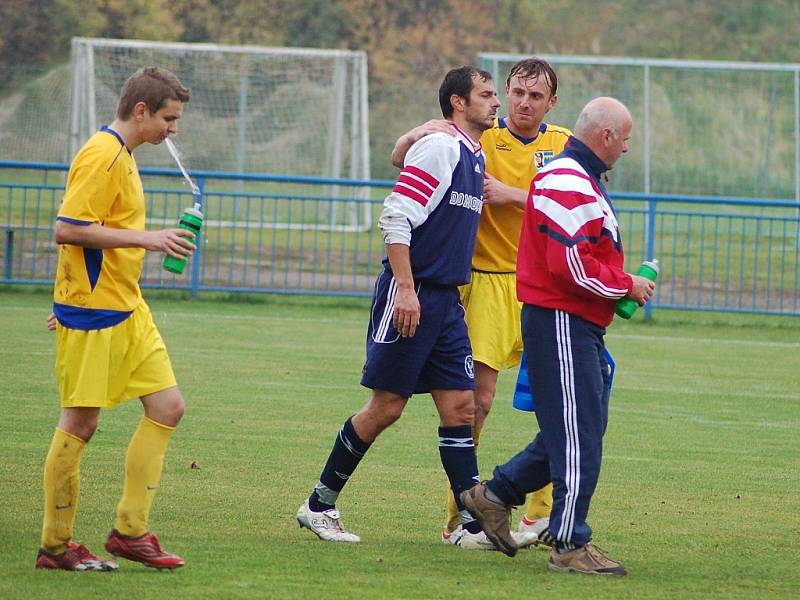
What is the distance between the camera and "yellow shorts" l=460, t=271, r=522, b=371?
268 inches

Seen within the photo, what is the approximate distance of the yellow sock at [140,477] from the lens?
217 inches

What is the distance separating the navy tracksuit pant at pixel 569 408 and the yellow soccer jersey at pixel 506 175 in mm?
1002

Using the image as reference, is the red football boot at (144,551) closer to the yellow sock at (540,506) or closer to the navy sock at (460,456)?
the navy sock at (460,456)

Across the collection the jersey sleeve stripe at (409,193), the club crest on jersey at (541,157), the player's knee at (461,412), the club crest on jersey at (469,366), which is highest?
the club crest on jersey at (541,157)

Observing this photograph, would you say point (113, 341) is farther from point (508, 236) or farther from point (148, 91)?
point (508, 236)

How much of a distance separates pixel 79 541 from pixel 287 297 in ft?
34.9

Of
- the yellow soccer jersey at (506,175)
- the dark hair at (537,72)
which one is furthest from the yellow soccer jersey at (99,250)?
the dark hair at (537,72)

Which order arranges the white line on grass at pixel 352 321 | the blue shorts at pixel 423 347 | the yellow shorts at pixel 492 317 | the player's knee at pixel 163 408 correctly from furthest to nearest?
the white line on grass at pixel 352 321 → the yellow shorts at pixel 492 317 → the blue shorts at pixel 423 347 → the player's knee at pixel 163 408

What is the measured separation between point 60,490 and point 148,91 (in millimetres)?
1540

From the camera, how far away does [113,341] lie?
550 centimetres

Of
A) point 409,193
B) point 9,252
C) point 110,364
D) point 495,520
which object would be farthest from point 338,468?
point 9,252

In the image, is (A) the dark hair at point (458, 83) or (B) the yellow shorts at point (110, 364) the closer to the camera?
(B) the yellow shorts at point (110, 364)

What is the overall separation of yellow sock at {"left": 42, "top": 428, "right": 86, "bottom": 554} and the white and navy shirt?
5.16 feet

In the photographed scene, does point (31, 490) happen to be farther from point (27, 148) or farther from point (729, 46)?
point (729, 46)
